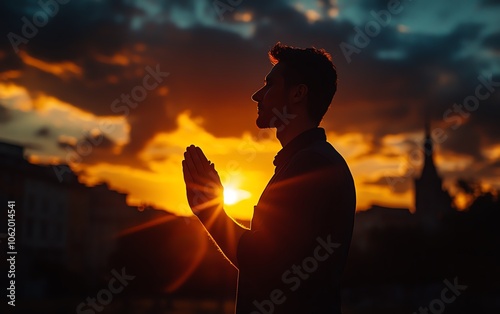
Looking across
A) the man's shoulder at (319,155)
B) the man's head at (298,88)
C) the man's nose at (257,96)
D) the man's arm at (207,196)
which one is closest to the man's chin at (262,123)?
Answer: the man's head at (298,88)

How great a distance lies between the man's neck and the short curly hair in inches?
3.3

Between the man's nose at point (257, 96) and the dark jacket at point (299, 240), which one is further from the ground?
the man's nose at point (257, 96)

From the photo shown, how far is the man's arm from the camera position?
12.2 feet

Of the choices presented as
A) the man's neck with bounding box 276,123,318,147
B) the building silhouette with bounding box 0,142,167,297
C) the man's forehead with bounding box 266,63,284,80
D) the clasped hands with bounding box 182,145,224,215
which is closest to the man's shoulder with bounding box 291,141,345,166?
the man's neck with bounding box 276,123,318,147

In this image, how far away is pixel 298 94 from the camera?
4105 millimetres

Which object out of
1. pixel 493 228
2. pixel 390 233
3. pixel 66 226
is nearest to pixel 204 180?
pixel 493 228

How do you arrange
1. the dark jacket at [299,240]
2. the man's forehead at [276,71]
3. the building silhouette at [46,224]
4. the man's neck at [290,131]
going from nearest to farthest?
1. the dark jacket at [299,240]
2. the man's neck at [290,131]
3. the man's forehead at [276,71]
4. the building silhouette at [46,224]

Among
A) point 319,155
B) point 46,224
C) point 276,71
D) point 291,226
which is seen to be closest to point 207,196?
point 291,226

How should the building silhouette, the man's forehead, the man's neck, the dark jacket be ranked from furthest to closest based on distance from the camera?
the building silhouette, the man's forehead, the man's neck, the dark jacket

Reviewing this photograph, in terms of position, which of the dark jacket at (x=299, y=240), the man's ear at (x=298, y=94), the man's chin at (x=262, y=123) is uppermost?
the man's ear at (x=298, y=94)

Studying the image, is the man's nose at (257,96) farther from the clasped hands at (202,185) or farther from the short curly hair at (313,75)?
the clasped hands at (202,185)

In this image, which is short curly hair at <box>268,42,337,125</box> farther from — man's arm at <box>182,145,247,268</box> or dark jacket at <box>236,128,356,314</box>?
man's arm at <box>182,145,247,268</box>

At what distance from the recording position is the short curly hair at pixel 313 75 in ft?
13.6

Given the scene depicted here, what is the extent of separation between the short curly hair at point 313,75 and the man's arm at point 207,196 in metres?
0.75
